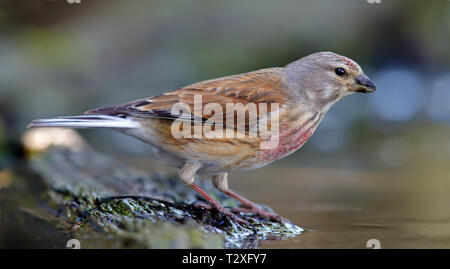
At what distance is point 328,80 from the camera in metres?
4.82

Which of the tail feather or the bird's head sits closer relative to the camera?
the tail feather

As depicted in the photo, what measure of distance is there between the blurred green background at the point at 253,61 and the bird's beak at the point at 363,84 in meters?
2.42

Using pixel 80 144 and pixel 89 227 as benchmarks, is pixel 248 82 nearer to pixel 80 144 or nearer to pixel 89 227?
pixel 89 227

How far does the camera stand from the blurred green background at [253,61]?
8445 mm

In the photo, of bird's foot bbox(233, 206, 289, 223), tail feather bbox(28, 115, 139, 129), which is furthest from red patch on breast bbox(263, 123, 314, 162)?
tail feather bbox(28, 115, 139, 129)

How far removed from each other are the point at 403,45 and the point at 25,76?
778 cm

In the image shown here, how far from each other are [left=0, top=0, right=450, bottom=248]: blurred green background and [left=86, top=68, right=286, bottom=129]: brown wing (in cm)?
242

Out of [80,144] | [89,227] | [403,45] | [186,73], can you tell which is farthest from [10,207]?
[403,45]

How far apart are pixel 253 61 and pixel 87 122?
765cm

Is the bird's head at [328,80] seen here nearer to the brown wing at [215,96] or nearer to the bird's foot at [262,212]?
the brown wing at [215,96]

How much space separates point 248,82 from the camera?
4805 millimetres

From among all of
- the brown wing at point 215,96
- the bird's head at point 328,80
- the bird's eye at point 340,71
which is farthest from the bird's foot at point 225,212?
the bird's eye at point 340,71

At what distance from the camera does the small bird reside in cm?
447

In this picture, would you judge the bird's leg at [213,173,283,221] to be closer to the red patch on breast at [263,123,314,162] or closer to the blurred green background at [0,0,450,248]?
the red patch on breast at [263,123,314,162]
